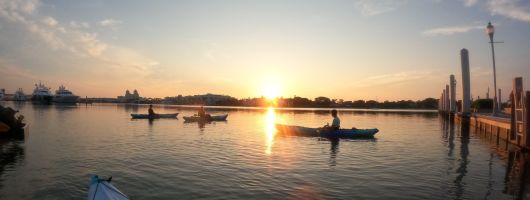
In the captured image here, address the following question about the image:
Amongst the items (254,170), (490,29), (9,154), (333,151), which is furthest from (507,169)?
(9,154)

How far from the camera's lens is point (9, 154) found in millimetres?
21594

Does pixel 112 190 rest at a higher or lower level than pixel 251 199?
higher

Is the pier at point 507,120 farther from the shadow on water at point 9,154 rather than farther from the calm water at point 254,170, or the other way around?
the shadow on water at point 9,154

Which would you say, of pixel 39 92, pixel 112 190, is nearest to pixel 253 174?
pixel 112 190

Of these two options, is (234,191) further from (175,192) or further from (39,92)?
(39,92)

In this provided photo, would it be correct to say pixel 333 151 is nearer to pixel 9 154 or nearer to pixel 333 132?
pixel 333 132

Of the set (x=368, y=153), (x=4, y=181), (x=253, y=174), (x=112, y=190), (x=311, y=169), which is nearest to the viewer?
(x=112, y=190)

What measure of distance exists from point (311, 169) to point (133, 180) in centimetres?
770

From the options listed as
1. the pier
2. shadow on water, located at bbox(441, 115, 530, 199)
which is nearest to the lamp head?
the pier

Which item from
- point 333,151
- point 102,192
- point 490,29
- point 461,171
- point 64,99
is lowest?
point 461,171

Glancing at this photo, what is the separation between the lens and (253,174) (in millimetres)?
16688

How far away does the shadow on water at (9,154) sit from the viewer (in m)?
18.1

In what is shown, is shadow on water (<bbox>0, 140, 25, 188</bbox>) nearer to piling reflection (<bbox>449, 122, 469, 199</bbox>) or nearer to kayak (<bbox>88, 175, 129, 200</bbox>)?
kayak (<bbox>88, 175, 129, 200</bbox>)

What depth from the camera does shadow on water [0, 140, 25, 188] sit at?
59.3 ft
